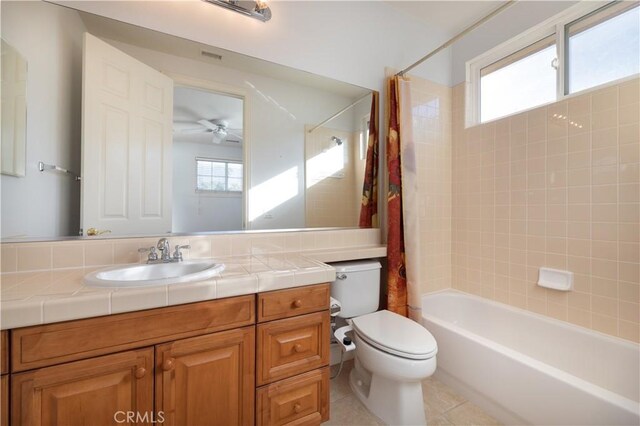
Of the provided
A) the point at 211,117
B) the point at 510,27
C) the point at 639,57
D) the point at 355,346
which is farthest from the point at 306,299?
the point at 510,27

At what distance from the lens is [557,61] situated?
171cm

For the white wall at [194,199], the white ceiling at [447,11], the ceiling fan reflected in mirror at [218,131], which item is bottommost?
the white wall at [194,199]

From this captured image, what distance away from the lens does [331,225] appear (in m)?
1.90

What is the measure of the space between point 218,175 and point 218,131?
259 mm

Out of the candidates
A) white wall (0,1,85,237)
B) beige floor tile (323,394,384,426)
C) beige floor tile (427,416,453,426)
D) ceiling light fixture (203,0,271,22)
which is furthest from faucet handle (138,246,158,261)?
beige floor tile (427,416,453,426)

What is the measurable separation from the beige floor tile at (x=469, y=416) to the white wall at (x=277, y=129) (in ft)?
4.49

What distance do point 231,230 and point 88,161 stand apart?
722 millimetres

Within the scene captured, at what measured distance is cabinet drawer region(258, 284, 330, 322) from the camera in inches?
38.6

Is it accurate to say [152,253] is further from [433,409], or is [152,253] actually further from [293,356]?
[433,409]

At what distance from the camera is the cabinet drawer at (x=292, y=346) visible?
0.99 m

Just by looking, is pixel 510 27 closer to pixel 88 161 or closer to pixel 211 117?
pixel 211 117

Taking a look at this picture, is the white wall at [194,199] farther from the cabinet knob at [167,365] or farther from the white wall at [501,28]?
the white wall at [501,28]

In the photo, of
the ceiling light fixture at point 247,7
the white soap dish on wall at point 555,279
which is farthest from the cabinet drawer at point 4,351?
the white soap dish on wall at point 555,279

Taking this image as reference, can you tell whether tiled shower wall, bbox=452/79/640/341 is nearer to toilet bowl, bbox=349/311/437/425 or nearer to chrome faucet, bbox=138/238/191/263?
toilet bowl, bbox=349/311/437/425
